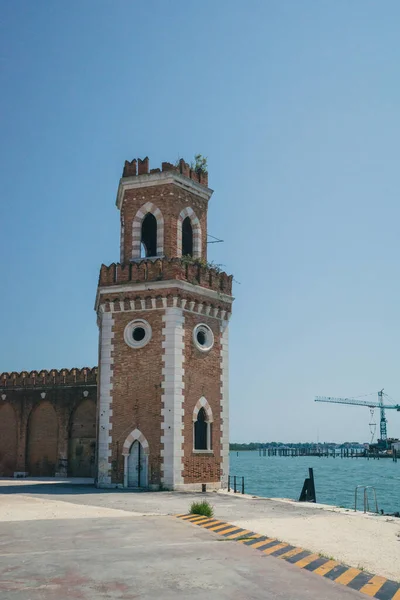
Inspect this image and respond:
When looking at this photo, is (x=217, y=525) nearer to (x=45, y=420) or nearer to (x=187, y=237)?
(x=187, y=237)

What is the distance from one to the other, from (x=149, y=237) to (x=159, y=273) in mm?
4650

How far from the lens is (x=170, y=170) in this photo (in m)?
32.0

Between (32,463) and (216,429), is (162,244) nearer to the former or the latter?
(216,429)

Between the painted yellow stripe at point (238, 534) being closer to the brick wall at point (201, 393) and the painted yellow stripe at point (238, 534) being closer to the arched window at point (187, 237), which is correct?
the brick wall at point (201, 393)

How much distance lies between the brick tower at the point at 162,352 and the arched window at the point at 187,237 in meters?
0.44

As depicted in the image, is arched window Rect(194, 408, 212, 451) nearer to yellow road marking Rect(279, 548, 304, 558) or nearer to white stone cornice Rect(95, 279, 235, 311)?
white stone cornice Rect(95, 279, 235, 311)

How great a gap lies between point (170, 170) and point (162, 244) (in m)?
3.85

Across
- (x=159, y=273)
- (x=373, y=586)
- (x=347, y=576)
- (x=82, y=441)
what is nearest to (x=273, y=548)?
(x=347, y=576)

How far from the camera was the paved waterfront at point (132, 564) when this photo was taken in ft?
33.0

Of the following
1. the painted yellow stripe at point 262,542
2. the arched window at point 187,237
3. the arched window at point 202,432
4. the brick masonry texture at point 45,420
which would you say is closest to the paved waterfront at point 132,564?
the painted yellow stripe at point 262,542

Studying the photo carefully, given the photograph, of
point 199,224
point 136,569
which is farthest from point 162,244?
point 136,569

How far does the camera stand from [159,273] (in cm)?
3014

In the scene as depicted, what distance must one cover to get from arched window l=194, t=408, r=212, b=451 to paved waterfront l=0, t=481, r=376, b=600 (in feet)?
33.6

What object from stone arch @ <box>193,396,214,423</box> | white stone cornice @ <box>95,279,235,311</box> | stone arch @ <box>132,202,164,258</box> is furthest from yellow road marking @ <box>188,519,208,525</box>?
stone arch @ <box>132,202,164,258</box>
